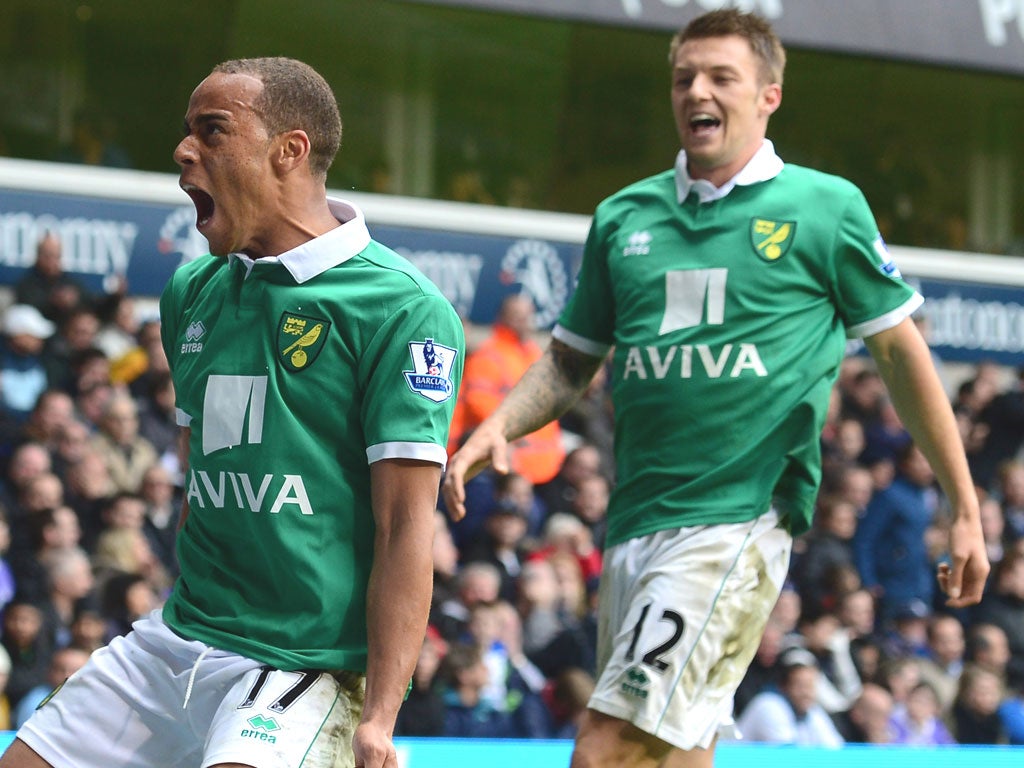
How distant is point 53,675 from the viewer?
751 cm

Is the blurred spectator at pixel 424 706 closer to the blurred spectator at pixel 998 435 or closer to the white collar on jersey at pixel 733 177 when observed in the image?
the white collar on jersey at pixel 733 177

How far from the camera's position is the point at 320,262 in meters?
3.22

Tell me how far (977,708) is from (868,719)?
100cm

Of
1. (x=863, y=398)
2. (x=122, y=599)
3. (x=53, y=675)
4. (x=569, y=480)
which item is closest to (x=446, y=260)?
(x=569, y=480)

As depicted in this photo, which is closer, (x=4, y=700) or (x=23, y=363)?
(x=4, y=700)

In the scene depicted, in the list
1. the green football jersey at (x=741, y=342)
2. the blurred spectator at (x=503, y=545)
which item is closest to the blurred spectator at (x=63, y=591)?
the blurred spectator at (x=503, y=545)

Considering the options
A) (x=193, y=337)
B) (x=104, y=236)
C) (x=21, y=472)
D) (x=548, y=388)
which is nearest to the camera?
(x=193, y=337)

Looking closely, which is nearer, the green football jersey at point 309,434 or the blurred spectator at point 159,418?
the green football jersey at point 309,434

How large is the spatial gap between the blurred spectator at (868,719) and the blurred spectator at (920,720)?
0.18 metres

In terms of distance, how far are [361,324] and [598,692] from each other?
144 centimetres

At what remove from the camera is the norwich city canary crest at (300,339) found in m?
3.16

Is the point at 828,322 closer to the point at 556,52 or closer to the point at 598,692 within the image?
the point at 598,692

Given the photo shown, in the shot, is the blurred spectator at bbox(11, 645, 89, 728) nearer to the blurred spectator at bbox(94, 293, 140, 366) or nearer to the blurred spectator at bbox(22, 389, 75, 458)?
the blurred spectator at bbox(22, 389, 75, 458)

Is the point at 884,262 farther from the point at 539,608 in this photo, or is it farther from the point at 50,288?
the point at 50,288
